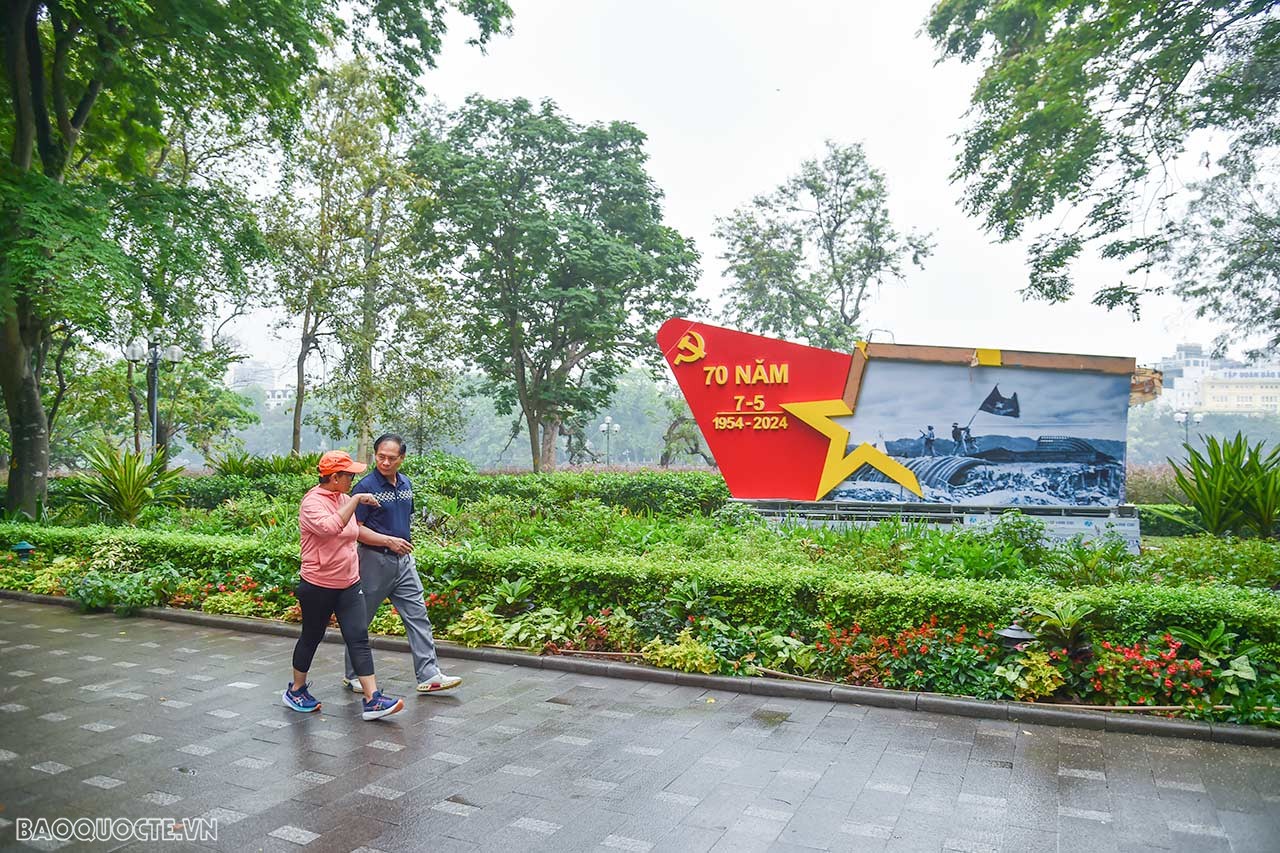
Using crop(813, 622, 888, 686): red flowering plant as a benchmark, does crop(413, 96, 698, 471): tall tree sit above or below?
above

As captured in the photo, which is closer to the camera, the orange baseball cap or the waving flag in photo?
the orange baseball cap

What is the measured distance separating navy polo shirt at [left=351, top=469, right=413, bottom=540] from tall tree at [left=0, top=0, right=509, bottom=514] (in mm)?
6364

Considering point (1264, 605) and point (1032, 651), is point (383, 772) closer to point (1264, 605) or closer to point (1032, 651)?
point (1032, 651)

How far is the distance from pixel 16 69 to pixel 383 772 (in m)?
11.6

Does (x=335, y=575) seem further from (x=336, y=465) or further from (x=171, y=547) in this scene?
(x=171, y=547)

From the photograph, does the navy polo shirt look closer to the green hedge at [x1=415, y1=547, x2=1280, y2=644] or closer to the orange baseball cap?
the orange baseball cap

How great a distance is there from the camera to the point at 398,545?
16.8 ft

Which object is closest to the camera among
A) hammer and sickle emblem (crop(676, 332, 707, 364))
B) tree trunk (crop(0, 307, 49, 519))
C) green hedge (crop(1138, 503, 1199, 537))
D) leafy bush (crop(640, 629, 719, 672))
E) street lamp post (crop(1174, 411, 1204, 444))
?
leafy bush (crop(640, 629, 719, 672))

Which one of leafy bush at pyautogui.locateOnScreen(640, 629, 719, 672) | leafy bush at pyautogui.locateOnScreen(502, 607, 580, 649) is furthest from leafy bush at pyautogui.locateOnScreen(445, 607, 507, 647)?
leafy bush at pyautogui.locateOnScreen(640, 629, 719, 672)

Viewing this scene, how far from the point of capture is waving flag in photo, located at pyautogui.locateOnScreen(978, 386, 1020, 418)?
31.7ft

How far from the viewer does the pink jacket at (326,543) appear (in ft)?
15.7

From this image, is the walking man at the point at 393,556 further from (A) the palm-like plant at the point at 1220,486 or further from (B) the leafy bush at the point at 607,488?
(A) the palm-like plant at the point at 1220,486

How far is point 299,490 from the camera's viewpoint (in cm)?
1493

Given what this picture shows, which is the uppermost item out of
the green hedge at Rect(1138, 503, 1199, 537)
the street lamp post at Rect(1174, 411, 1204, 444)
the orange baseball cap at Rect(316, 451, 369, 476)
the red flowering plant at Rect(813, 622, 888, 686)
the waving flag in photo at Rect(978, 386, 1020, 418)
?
the street lamp post at Rect(1174, 411, 1204, 444)
